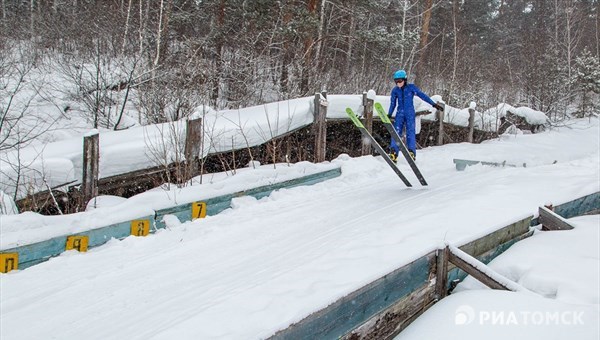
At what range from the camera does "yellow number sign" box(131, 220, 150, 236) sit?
18.7 feet

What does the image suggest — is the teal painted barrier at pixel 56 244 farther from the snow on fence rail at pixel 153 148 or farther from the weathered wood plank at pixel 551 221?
the weathered wood plank at pixel 551 221

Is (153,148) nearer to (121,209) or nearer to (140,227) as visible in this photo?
(121,209)

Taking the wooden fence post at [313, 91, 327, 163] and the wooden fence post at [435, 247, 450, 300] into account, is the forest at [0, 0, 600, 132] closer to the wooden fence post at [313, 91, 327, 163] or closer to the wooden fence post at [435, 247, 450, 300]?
the wooden fence post at [313, 91, 327, 163]

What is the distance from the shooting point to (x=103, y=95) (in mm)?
11539

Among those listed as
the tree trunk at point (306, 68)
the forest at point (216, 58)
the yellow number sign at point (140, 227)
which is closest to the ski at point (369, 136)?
the yellow number sign at point (140, 227)

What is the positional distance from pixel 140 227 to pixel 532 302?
451cm

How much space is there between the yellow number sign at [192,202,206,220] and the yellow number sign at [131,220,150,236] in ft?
2.23

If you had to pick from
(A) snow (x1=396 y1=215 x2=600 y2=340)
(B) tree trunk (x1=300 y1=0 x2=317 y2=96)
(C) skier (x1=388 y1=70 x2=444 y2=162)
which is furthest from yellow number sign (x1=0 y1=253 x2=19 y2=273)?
(B) tree trunk (x1=300 y1=0 x2=317 y2=96)

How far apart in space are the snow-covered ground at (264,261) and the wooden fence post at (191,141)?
929mm

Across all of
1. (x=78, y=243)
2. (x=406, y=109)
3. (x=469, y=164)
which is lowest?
(x=78, y=243)

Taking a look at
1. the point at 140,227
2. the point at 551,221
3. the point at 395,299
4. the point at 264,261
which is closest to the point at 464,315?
the point at 395,299

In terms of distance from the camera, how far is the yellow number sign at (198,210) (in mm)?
6305

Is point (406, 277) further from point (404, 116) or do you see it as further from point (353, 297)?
point (404, 116)

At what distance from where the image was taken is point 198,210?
6336 millimetres
